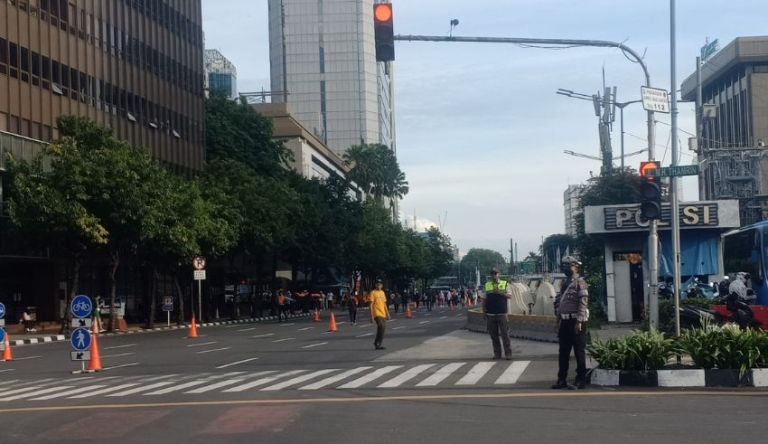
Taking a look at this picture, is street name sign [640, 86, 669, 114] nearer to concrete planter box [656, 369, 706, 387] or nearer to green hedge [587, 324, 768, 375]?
green hedge [587, 324, 768, 375]

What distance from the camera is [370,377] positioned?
55.4 ft

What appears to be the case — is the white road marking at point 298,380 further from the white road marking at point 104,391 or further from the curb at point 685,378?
the curb at point 685,378

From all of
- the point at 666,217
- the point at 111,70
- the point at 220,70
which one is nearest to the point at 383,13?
the point at 666,217

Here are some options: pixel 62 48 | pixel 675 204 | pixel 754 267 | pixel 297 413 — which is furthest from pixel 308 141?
pixel 297 413

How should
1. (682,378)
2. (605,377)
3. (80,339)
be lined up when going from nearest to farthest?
(682,378), (605,377), (80,339)

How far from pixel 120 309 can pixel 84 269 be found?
670 centimetres

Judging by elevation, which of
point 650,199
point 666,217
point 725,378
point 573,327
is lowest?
point 725,378

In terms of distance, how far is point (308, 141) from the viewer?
107250mm

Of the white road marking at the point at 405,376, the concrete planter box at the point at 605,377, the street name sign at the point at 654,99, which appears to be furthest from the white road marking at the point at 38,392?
the street name sign at the point at 654,99

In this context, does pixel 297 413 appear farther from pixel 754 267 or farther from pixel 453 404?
pixel 754 267

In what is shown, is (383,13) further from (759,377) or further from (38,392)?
(38,392)

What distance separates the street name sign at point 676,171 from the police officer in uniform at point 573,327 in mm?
4900

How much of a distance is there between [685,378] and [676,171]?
5.42 m

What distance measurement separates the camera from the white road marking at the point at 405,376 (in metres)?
15.6
